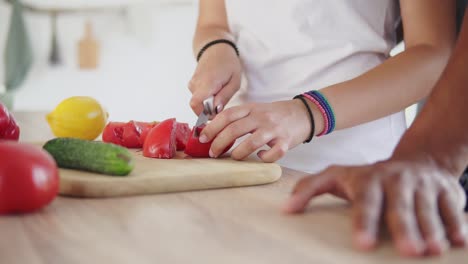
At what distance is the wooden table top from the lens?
2.07 feet

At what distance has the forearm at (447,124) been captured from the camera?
0.83 meters

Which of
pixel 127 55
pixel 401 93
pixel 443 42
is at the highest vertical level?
pixel 443 42

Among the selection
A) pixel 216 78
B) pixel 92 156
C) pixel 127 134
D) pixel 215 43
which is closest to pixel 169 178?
pixel 92 156

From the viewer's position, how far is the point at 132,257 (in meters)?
0.62

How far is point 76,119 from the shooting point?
1.30 meters

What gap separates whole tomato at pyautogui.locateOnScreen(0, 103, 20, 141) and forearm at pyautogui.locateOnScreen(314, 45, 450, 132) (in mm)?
599

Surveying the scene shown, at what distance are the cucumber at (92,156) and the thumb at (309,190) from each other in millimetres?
258

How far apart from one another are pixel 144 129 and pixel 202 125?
0.47 ft

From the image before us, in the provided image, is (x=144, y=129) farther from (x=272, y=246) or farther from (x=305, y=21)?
(x=272, y=246)

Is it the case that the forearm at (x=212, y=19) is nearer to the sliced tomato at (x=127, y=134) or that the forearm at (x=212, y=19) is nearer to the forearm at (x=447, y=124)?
the sliced tomato at (x=127, y=134)

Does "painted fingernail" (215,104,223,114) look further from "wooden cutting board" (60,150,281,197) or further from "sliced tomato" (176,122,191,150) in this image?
"wooden cutting board" (60,150,281,197)

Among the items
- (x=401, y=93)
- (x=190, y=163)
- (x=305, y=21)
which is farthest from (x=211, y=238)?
(x=305, y=21)

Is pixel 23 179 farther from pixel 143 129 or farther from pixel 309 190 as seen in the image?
pixel 143 129

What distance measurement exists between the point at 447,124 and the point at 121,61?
3.51 m
